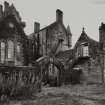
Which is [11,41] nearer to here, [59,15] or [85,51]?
[85,51]

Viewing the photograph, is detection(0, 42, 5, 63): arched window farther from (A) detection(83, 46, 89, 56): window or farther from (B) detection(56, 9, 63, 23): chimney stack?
(B) detection(56, 9, 63, 23): chimney stack

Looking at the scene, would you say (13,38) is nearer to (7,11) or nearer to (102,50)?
(7,11)

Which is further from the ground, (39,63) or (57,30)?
(57,30)

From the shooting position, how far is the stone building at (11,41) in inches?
929

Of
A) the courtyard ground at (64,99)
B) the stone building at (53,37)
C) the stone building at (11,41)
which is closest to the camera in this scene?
the courtyard ground at (64,99)

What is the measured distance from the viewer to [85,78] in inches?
915

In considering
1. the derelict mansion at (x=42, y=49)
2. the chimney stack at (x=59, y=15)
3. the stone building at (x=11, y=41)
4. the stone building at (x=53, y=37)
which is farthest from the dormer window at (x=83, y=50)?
the chimney stack at (x=59, y=15)

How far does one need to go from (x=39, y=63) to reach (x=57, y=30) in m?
14.0

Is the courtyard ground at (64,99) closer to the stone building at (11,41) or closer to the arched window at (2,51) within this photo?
the arched window at (2,51)

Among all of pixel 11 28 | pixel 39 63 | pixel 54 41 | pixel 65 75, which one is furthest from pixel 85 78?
pixel 11 28

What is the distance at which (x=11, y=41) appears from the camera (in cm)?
2462

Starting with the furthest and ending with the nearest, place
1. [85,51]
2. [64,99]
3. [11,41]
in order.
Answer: [11,41] < [85,51] < [64,99]

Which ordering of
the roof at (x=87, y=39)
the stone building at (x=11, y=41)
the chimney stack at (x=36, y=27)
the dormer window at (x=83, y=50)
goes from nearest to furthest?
1. the roof at (x=87, y=39)
2. the dormer window at (x=83, y=50)
3. the stone building at (x=11, y=41)
4. the chimney stack at (x=36, y=27)

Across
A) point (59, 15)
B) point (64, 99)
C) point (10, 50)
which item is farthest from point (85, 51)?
point (64, 99)
